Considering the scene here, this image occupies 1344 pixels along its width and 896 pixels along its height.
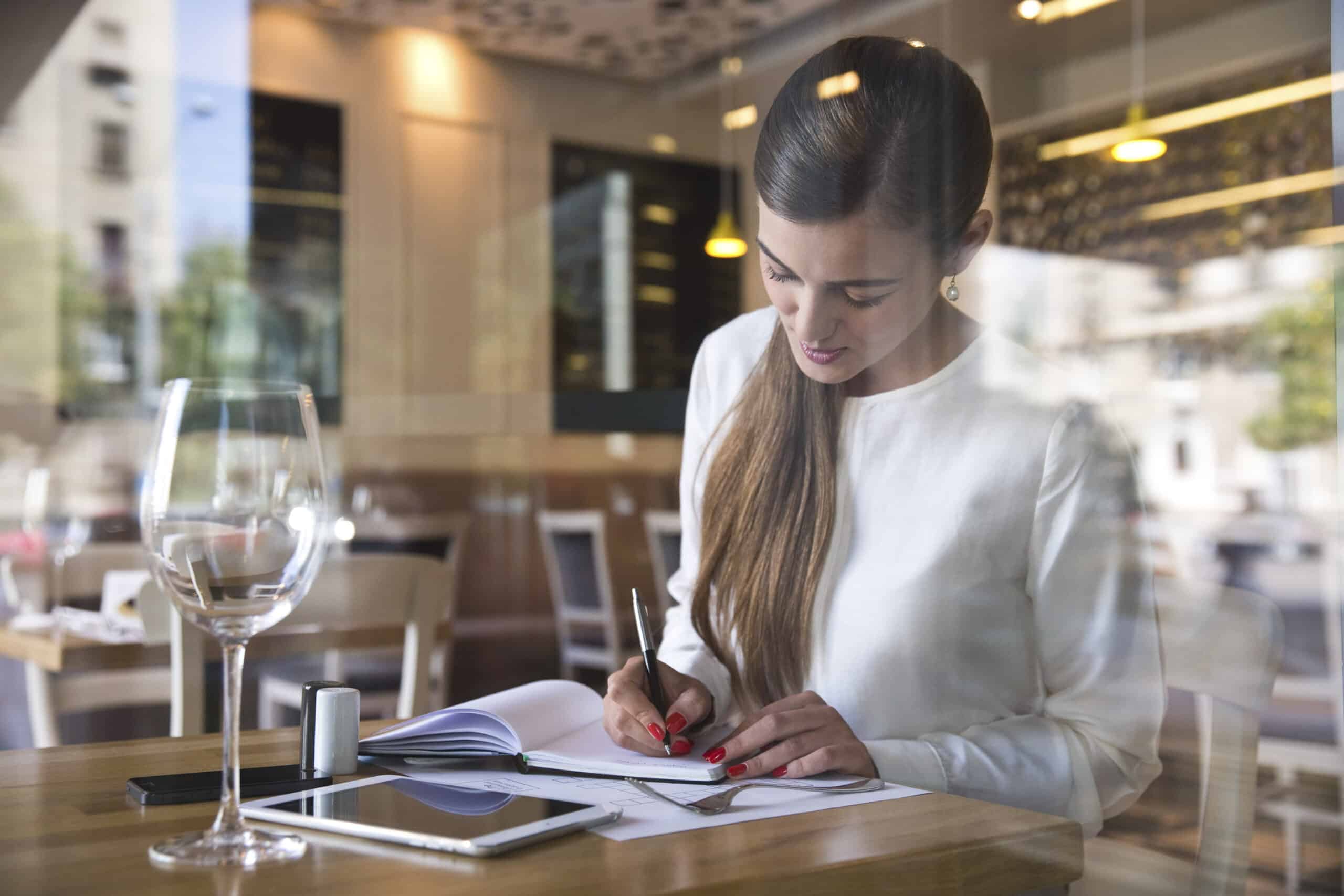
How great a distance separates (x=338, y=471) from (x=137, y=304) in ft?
3.11

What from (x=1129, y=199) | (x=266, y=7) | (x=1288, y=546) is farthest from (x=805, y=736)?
(x=266, y=7)

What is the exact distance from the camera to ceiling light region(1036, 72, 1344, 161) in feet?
3.06

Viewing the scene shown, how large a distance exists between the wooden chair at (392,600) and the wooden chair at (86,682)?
32cm

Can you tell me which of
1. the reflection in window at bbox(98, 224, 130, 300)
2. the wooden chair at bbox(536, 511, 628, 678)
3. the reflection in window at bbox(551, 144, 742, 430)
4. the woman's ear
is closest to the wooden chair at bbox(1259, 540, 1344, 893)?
the woman's ear

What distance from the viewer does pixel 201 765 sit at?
882 mm

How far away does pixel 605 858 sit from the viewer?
0.65m

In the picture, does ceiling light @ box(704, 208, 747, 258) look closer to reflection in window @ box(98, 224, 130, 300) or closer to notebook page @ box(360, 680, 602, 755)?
notebook page @ box(360, 680, 602, 755)

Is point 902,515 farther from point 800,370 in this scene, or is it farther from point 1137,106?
point 1137,106

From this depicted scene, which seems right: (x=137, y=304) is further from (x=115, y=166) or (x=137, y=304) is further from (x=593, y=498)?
(x=593, y=498)

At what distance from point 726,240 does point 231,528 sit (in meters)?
0.95

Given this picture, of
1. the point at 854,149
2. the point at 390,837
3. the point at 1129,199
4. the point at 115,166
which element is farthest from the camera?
the point at 115,166

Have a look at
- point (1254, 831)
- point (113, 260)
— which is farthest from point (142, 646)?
point (113, 260)

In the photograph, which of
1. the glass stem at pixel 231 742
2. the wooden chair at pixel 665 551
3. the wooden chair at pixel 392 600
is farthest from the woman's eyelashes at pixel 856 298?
the wooden chair at pixel 392 600

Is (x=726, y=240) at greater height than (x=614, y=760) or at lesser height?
greater
